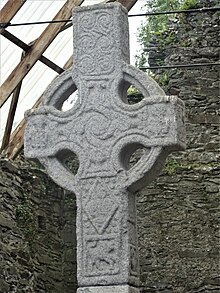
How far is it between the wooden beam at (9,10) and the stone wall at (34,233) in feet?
5.76

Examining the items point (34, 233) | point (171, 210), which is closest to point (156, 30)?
point (171, 210)

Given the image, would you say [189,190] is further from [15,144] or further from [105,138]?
[105,138]

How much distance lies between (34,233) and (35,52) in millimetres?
2099

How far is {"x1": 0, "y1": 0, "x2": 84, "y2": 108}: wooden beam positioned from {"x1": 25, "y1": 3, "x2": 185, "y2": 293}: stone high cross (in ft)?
10.6

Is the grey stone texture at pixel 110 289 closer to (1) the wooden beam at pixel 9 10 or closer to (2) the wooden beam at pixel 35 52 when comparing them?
(1) the wooden beam at pixel 9 10

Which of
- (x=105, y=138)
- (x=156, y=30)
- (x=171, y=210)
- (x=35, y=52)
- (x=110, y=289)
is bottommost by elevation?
(x=110, y=289)

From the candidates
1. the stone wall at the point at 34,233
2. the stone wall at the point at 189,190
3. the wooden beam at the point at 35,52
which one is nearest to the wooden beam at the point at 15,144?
the stone wall at the point at 34,233

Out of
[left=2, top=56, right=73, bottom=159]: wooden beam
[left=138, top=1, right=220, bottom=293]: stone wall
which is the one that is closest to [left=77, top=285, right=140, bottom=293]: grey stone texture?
[left=2, top=56, right=73, bottom=159]: wooden beam

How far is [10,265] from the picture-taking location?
8852 millimetres

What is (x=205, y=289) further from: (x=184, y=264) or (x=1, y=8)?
(x=1, y=8)

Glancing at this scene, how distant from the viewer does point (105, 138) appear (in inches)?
190

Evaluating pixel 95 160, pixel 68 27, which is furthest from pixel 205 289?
pixel 95 160

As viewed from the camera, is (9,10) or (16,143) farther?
(16,143)

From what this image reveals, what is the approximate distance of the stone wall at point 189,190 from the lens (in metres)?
9.55
